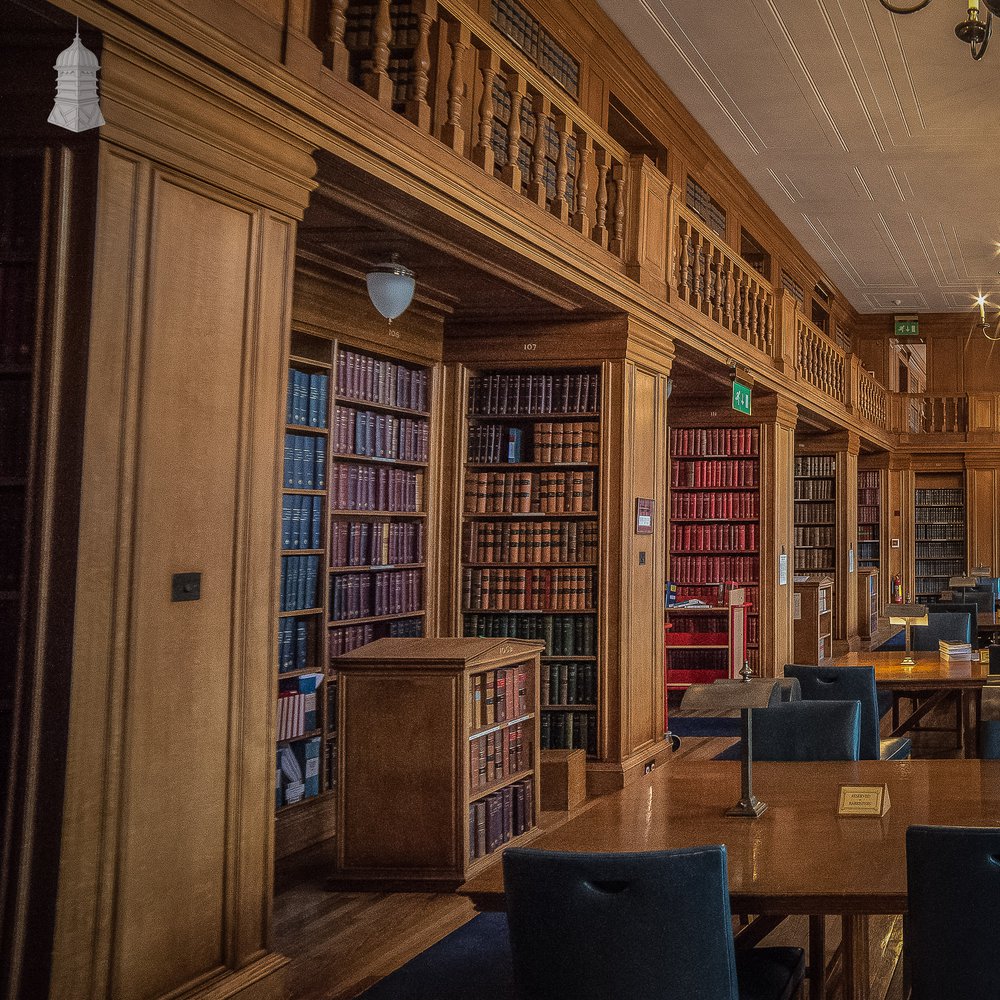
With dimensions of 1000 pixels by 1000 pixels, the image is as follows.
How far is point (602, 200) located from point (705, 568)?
5.14 m

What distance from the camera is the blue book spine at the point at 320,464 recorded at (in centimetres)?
557

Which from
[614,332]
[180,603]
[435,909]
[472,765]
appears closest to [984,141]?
[614,332]

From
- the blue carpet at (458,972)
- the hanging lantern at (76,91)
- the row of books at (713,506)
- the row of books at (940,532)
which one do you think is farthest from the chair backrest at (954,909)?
the row of books at (940,532)

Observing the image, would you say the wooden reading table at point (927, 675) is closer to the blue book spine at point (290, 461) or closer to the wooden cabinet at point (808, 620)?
the blue book spine at point (290, 461)

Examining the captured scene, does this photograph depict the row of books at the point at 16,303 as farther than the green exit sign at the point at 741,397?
No

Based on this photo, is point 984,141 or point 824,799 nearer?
point 824,799

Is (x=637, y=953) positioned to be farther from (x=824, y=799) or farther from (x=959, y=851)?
(x=824, y=799)

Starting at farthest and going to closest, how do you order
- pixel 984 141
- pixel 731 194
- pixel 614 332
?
1. pixel 731 194
2. pixel 984 141
3. pixel 614 332

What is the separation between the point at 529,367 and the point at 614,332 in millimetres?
574

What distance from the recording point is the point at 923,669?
239 inches

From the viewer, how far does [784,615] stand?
1016cm

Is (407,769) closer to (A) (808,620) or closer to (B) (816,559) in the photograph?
(A) (808,620)

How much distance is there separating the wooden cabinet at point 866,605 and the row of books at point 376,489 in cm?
856

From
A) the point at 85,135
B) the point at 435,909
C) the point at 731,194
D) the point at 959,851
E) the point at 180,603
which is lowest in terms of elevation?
the point at 435,909
